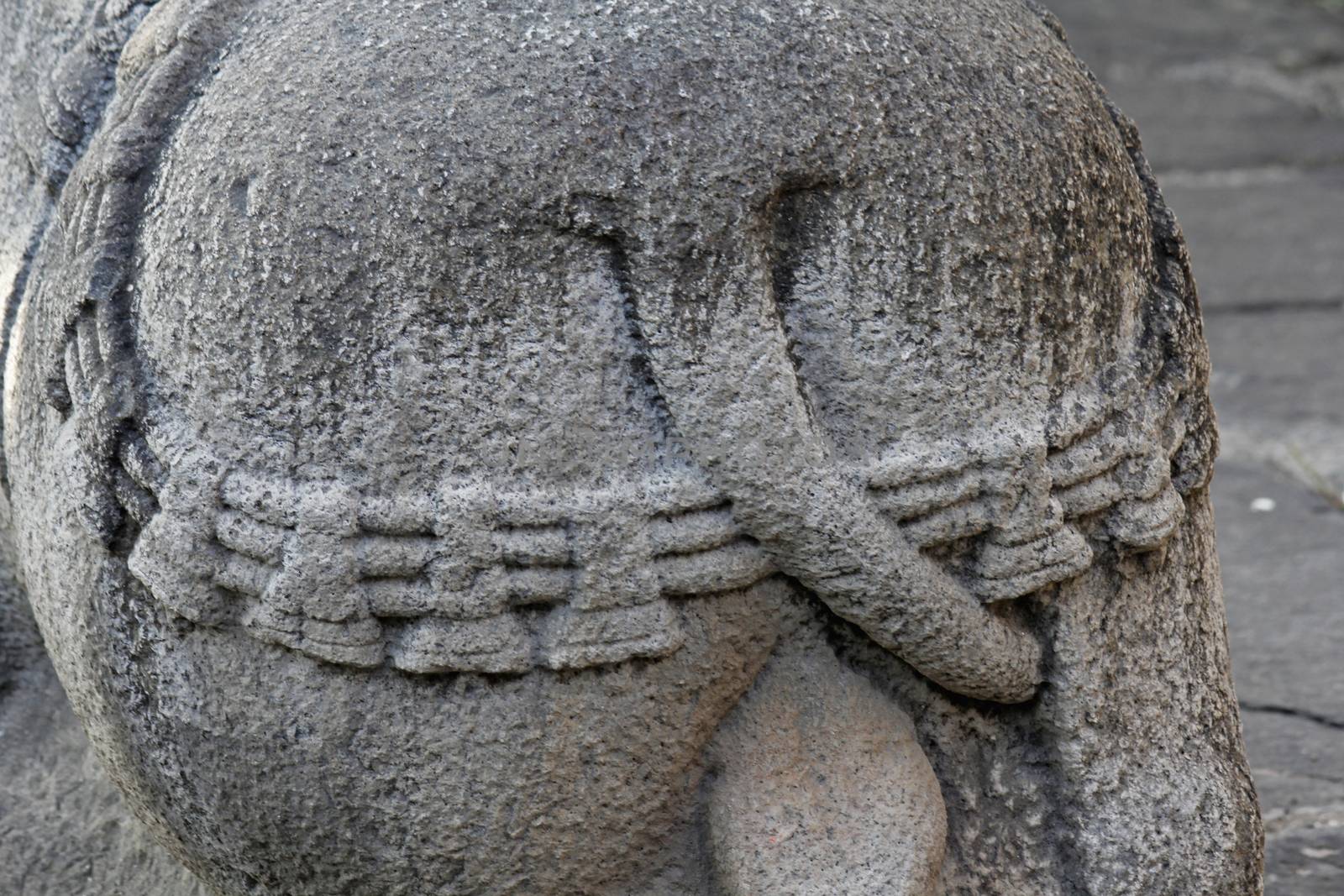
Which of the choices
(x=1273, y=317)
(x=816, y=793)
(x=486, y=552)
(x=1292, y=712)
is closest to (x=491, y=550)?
(x=486, y=552)

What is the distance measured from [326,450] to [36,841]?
622 mm

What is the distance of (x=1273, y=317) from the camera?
126 inches

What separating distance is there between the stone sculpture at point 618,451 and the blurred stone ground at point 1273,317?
76cm

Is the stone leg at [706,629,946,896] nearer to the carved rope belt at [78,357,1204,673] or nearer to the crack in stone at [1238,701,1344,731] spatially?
the carved rope belt at [78,357,1204,673]

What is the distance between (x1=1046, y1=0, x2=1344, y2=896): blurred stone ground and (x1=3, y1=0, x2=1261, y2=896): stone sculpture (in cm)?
76

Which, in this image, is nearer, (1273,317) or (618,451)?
(618,451)

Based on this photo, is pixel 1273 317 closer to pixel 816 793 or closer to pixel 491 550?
pixel 816 793

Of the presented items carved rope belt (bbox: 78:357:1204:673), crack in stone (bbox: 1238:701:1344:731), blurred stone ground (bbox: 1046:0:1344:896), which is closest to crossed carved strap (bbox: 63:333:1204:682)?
carved rope belt (bbox: 78:357:1204:673)

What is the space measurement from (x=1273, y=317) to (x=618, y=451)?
97.9 inches

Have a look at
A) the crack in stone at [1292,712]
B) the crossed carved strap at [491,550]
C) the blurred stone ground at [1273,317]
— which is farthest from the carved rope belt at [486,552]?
the crack in stone at [1292,712]

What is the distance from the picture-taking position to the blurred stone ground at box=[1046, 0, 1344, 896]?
6.42 feet

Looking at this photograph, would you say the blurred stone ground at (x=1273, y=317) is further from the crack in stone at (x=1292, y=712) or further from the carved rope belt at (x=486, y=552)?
the carved rope belt at (x=486, y=552)

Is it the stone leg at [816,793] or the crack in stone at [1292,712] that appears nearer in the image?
the stone leg at [816,793]

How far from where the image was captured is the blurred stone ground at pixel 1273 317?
1958 millimetres
